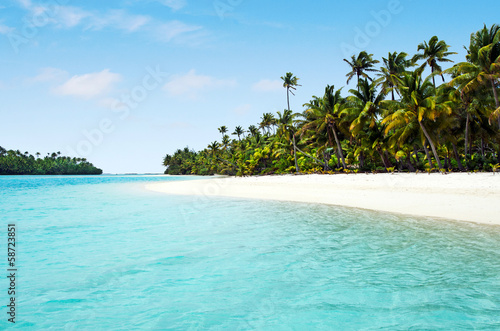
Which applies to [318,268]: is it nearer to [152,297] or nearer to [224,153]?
[152,297]

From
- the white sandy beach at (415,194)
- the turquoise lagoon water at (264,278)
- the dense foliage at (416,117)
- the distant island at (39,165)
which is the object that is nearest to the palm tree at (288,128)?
the dense foliage at (416,117)

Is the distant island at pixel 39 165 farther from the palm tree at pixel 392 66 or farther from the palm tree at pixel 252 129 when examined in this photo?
the palm tree at pixel 392 66

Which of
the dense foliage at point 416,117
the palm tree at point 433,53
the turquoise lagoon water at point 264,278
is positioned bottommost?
the turquoise lagoon water at point 264,278

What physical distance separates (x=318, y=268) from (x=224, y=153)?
82.6 meters

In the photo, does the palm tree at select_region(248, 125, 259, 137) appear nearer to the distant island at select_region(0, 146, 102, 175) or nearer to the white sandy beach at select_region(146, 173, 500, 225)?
the white sandy beach at select_region(146, 173, 500, 225)

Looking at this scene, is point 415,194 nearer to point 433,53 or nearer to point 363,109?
point 363,109

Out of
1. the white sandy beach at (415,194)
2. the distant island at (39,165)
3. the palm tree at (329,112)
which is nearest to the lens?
the white sandy beach at (415,194)

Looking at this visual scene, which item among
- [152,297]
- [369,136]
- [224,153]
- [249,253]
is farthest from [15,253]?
[224,153]

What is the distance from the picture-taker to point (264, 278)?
6.11m

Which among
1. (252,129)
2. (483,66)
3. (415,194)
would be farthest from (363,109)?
(252,129)

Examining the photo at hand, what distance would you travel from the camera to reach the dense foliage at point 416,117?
23.3 m

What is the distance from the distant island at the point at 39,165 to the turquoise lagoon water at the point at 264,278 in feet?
544

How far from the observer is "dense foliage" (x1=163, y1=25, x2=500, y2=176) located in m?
23.3

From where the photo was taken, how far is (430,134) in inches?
1009
